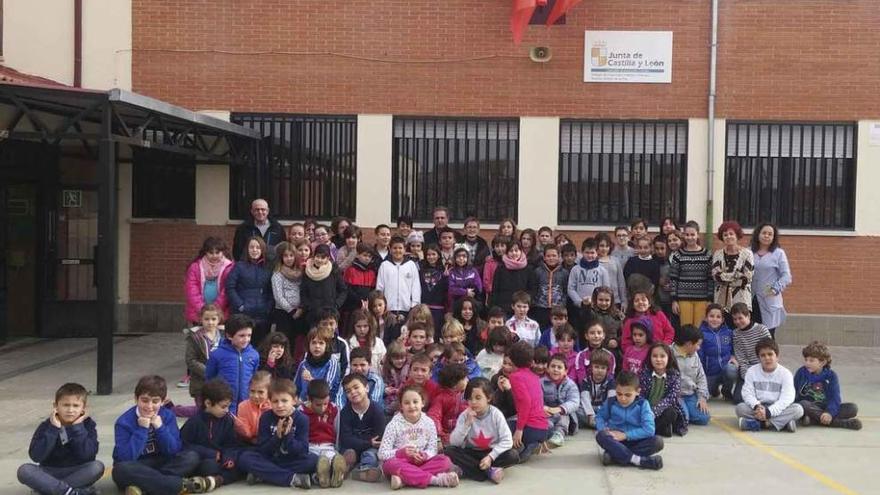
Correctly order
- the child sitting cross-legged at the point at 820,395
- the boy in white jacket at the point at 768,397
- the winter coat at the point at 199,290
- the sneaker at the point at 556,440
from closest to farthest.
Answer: the sneaker at the point at 556,440 → the boy in white jacket at the point at 768,397 → the child sitting cross-legged at the point at 820,395 → the winter coat at the point at 199,290

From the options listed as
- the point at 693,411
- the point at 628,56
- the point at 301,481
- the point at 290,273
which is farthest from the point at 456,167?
the point at 301,481

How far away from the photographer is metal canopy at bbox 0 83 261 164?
9125 millimetres

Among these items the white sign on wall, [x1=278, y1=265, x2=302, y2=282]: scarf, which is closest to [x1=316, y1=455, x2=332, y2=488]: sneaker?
[x1=278, y1=265, x2=302, y2=282]: scarf

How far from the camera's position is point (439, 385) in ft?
23.1

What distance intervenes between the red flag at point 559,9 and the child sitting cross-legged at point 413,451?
811 centimetres

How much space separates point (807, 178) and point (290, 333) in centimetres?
843

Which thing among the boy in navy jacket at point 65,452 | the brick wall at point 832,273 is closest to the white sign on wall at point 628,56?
the brick wall at point 832,273

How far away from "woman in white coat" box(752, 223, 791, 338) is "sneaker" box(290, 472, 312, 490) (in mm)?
5994

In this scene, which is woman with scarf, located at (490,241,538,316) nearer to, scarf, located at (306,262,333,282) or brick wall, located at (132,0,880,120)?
scarf, located at (306,262,333,282)

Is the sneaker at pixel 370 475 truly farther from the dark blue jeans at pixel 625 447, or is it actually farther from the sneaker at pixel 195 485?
the dark blue jeans at pixel 625 447

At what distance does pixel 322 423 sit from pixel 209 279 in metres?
3.43

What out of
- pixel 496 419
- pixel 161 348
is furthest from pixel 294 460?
pixel 161 348

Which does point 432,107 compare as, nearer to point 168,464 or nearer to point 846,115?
point 846,115

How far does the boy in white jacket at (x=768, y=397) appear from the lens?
26.0 feet
